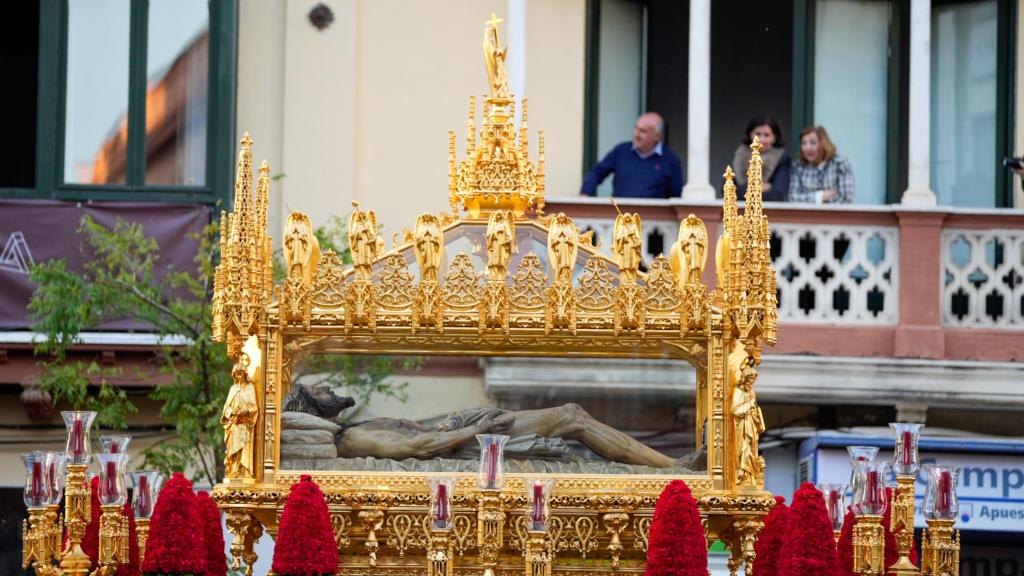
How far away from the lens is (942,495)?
11.4m

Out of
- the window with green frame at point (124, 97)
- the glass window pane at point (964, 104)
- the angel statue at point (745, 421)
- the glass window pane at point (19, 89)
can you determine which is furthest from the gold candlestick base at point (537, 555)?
the glass window pane at point (19, 89)

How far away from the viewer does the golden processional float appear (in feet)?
39.3

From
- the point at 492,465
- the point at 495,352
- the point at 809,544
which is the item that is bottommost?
the point at 809,544

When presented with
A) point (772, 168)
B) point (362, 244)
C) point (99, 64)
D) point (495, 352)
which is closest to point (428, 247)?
point (362, 244)

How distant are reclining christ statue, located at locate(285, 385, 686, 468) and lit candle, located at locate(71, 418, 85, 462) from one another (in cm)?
119

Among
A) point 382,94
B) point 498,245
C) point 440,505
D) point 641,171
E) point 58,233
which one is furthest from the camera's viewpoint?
point 382,94

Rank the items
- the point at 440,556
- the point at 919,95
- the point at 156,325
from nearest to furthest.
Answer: the point at 440,556 < the point at 156,325 < the point at 919,95

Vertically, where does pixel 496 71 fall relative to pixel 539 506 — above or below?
above

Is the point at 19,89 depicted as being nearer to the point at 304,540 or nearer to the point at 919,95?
the point at 919,95

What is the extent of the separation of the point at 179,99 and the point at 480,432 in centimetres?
881

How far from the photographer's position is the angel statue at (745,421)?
39.3 feet

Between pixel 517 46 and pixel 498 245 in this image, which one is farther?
pixel 517 46

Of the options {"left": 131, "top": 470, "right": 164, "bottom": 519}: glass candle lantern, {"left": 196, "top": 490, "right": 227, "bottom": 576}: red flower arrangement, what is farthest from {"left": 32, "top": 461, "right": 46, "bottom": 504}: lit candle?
{"left": 196, "top": 490, "right": 227, "bottom": 576}: red flower arrangement

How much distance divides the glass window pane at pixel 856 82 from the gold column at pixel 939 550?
9222 millimetres
